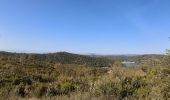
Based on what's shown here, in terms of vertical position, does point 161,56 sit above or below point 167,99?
above

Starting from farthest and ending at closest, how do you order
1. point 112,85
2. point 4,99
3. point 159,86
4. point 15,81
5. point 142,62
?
point 15,81 < point 112,85 < point 142,62 < point 159,86 < point 4,99

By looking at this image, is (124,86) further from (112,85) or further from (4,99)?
(4,99)

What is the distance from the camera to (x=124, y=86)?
12.2m

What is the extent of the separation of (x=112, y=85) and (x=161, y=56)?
2.66 metres

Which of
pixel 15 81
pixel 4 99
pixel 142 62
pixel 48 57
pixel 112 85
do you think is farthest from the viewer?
pixel 48 57

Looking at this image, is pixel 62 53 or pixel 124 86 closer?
pixel 124 86

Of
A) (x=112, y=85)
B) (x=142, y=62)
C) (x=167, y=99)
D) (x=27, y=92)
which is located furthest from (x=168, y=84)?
(x=27, y=92)

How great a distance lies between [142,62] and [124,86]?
227cm

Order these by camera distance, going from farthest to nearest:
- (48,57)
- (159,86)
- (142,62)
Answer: (48,57)
(142,62)
(159,86)

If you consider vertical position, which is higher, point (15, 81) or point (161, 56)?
point (161, 56)

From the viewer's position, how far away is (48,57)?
257ft

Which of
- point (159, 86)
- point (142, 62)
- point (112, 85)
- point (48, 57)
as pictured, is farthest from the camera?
point (48, 57)

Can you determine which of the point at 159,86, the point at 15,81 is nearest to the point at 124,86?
the point at 159,86

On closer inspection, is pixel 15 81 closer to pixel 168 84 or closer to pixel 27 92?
pixel 27 92
